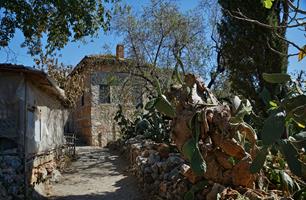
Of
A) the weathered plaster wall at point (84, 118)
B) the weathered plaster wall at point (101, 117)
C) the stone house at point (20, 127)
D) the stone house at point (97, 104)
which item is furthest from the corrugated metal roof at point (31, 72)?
the weathered plaster wall at point (84, 118)

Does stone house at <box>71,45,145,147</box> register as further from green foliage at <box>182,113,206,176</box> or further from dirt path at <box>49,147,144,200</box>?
green foliage at <box>182,113,206,176</box>

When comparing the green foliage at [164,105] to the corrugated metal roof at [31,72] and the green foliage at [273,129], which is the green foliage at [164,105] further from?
the corrugated metal roof at [31,72]

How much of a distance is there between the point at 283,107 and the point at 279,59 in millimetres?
5921

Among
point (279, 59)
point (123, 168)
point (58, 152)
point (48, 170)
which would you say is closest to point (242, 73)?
point (279, 59)

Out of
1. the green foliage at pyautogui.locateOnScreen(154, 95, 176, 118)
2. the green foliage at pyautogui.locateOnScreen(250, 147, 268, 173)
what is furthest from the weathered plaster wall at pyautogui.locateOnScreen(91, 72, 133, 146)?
the green foliage at pyautogui.locateOnScreen(250, 147, 268, 173)

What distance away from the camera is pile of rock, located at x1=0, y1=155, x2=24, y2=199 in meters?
7.07

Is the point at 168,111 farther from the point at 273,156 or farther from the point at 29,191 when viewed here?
the point at 29,191

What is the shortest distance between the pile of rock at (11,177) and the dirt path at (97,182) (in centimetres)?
130

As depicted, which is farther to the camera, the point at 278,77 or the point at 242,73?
the point at 242,73

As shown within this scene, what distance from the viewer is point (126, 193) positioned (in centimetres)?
868

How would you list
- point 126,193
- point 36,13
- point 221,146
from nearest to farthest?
point 221,146 → point 36,13 → point 126,193

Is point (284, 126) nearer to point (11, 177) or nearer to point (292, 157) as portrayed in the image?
point (292, 157)

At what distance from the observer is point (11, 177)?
730cm

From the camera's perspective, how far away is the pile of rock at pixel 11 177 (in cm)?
707
